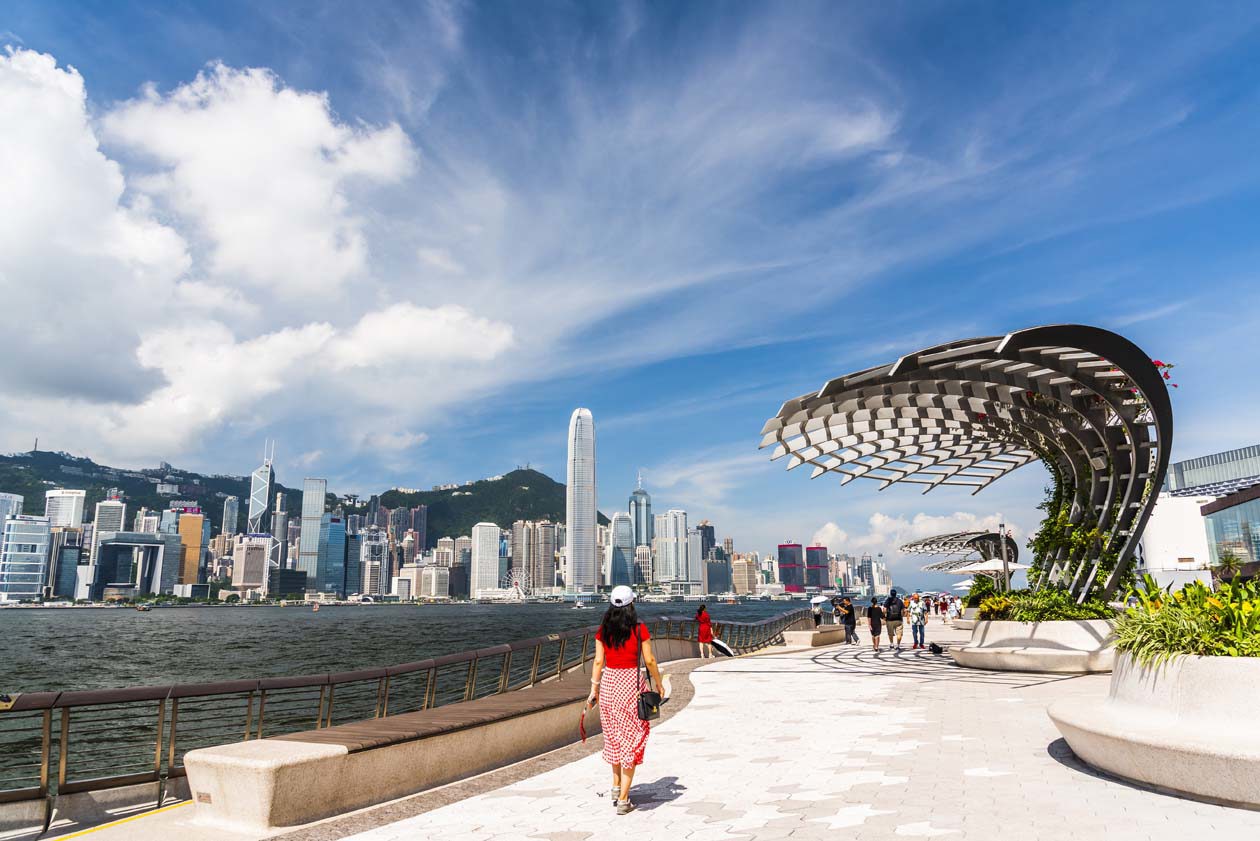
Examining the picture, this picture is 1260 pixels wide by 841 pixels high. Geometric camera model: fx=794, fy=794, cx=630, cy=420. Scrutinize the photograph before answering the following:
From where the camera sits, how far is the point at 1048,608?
1570cm

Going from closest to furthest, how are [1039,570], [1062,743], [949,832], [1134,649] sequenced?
[949,832]
[1134,649]
[1062,743]
[1039,570]

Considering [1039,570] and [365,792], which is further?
[1039,570]

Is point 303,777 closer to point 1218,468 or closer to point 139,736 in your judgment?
point 139,736

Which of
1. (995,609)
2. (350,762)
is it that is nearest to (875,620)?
(995,609)

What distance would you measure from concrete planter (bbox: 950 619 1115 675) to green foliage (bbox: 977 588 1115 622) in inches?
9.0

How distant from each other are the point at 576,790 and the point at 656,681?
1.31 metres

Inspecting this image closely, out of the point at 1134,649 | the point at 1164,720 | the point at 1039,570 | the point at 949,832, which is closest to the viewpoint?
the point at 949,832

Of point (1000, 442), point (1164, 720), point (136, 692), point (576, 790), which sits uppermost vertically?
point (1000, 442)

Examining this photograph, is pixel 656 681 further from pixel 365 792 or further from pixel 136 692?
pixel 136 692

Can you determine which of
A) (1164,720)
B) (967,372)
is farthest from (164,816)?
(967,372)

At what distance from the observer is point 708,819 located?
19.8 feet

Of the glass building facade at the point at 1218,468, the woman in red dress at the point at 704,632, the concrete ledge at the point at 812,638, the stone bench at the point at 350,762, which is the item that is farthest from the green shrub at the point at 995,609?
the glass building facade at the point at 1218,468

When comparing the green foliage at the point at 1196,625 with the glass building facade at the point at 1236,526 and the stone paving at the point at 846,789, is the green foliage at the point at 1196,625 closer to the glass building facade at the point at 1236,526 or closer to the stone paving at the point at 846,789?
the stone paving at the point at 846,789

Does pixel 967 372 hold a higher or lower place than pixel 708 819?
higher
